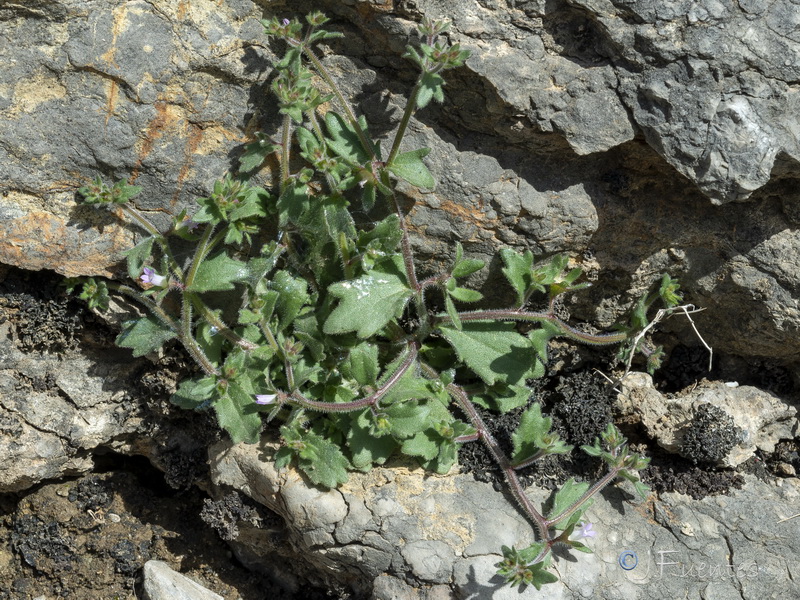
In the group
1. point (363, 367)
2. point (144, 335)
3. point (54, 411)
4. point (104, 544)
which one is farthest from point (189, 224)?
point (104, 544)

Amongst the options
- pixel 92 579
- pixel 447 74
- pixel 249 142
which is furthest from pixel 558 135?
pixel 92 579

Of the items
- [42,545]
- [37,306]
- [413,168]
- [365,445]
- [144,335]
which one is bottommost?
[42,545]

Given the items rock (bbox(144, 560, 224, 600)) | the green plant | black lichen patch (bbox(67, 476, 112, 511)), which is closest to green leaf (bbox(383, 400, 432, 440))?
the green plant

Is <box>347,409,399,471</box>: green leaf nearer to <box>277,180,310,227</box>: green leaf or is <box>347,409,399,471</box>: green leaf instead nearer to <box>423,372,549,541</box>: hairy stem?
<box>423,372,549,541</box>: hairy stem

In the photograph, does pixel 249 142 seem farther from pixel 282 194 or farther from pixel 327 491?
pixel 327 491

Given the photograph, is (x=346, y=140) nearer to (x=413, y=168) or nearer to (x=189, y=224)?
(x=413, y=168)

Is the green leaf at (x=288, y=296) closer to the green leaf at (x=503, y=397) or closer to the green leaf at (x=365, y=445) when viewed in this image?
the green leaf at (x=365, y=445)
